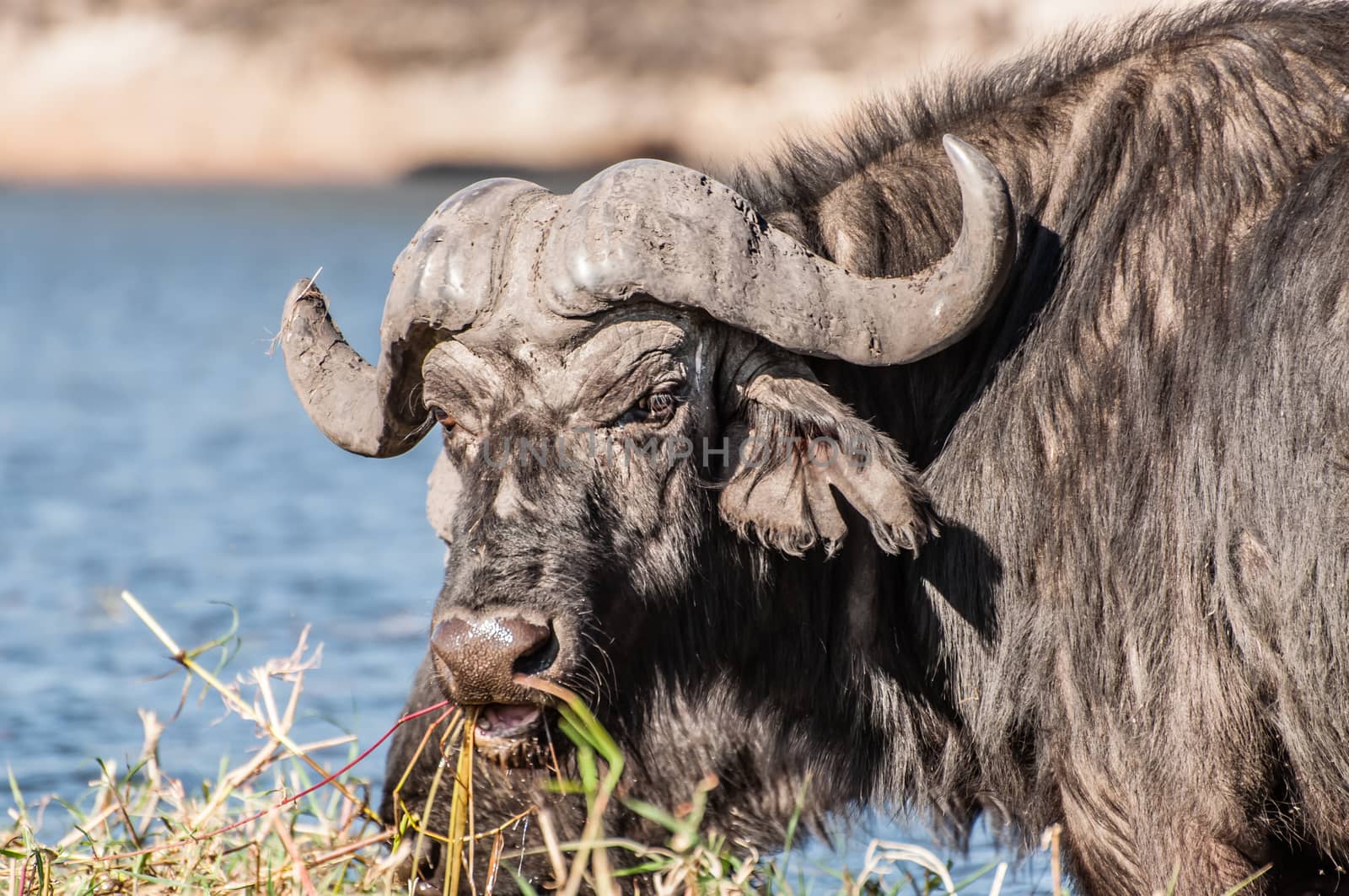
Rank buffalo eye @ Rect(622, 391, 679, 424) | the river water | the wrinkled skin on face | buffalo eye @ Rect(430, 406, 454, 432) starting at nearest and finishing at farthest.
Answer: the wrinkled skin on face → buffalo eye @ Rect(622, 391, 679, 424) → buffalo eye @ Rect(430, 406, 454, 432) → the river water

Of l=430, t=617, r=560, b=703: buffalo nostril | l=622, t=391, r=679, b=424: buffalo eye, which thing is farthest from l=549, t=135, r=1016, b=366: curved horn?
l=430, t=617, r=560, b=703: buffalo nostril

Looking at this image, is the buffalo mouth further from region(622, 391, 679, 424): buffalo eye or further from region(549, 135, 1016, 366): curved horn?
region(549, 135, 1016, 366): curved horn

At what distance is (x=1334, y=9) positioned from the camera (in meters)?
4.10

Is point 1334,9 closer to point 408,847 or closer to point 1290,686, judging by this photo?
point 1290,686

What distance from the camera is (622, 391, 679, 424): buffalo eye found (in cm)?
377

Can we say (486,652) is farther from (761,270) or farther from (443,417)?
(761,270)

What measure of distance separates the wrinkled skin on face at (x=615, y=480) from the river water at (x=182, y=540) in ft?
3.40

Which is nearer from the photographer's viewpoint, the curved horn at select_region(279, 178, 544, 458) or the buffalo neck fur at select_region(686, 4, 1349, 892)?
the buffalo neck fur at select_region(686, 4, 1349, 892)

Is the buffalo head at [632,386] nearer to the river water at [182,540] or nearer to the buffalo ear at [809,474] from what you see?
the buffalo ear at [809,474]

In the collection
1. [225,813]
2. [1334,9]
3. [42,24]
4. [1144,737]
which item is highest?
[42,24]

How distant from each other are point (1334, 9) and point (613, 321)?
1962 mm

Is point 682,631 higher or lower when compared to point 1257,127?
lower

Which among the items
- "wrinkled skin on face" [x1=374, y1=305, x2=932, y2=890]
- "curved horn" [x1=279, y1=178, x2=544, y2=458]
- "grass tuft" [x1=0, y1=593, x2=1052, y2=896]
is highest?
"curved horn" [x1=279, y1=178, x2=544, y2=458]

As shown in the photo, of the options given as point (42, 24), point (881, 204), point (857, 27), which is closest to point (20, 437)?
point (881, 204)
